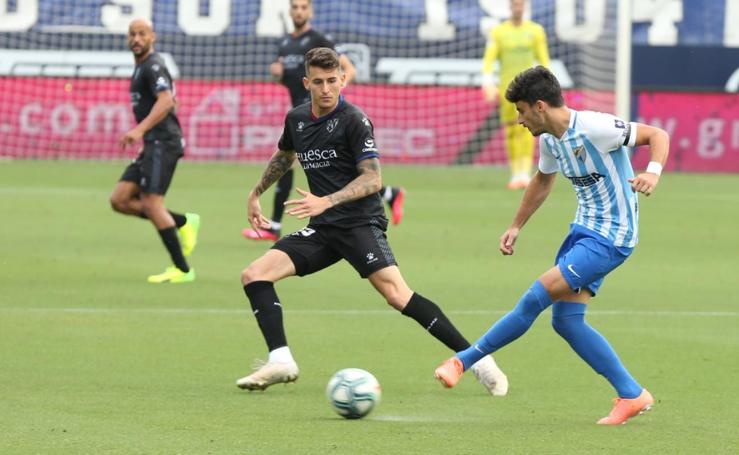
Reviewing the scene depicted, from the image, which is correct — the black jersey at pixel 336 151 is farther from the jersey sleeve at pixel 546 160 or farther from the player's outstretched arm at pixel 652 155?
the player's outstretched arm at pixel 652 155

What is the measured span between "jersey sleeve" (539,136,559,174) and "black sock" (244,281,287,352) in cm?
152

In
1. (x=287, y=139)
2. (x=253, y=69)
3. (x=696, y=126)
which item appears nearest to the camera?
(x=287, y=139)

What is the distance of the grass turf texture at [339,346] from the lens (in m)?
7.02

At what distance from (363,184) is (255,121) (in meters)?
19.2

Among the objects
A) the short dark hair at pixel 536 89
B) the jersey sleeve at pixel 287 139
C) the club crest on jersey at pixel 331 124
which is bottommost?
the jersey sleeve at pixel 287 139

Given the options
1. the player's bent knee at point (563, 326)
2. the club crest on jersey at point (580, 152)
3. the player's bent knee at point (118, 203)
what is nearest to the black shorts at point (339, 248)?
the player's bent knee at point (563, 326)

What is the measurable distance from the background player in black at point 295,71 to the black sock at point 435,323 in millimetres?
7134

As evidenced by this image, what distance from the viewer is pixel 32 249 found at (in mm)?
15133

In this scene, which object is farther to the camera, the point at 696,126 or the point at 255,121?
the point at 255,121

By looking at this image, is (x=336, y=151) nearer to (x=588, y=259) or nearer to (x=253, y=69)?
(x=588, y=259)

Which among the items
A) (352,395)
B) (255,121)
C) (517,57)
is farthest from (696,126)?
(352,395)

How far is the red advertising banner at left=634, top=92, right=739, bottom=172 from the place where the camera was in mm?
26469

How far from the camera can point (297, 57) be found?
16016 millimetres

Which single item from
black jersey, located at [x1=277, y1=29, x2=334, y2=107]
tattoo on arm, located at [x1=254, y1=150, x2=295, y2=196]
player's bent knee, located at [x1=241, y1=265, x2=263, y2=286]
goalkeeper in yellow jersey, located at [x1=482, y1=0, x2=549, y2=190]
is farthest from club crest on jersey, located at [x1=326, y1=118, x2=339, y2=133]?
goalkeeper in yellow jersey, located at [x1=482, y1=0, x2=549, y2=190]
